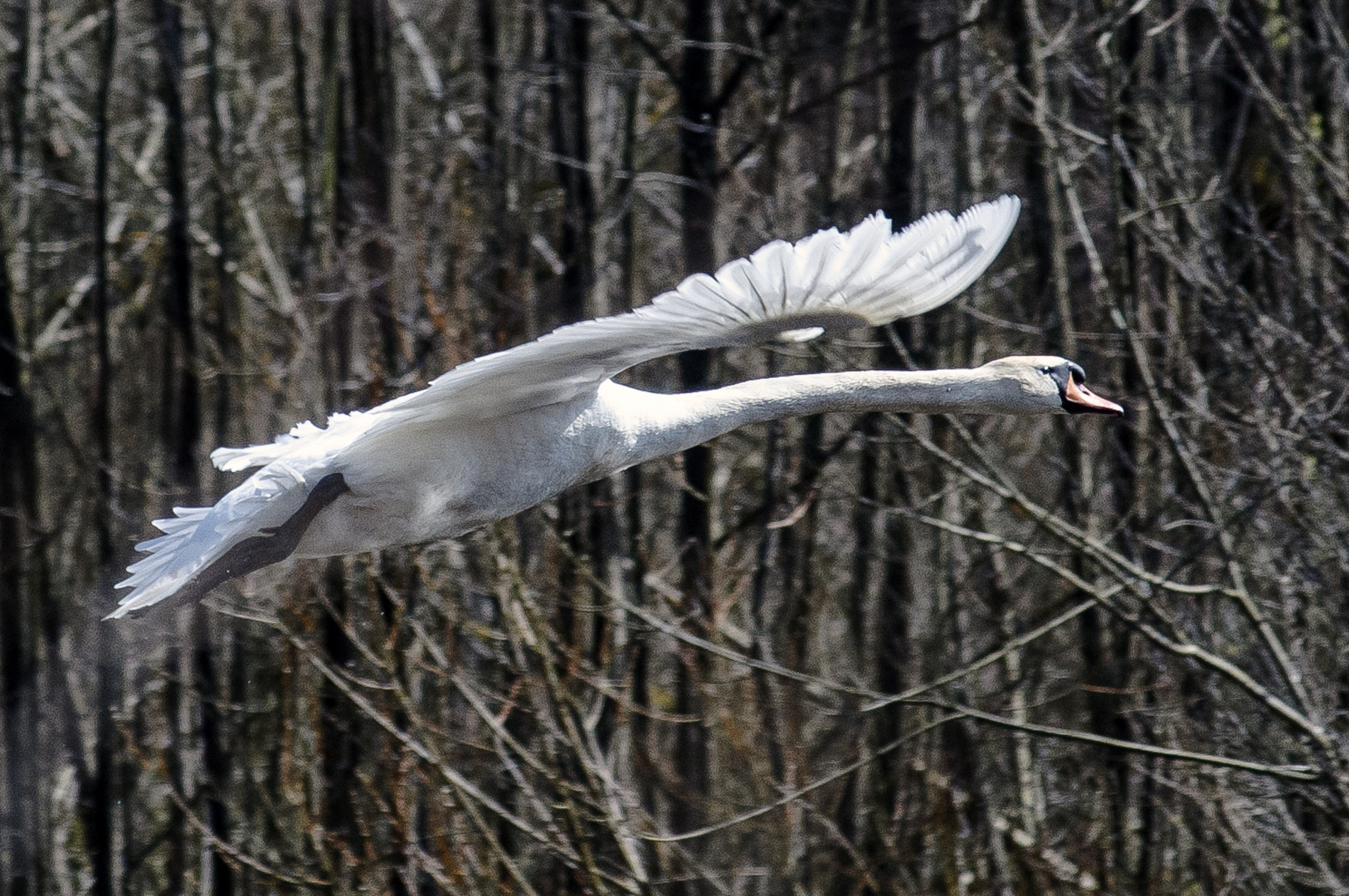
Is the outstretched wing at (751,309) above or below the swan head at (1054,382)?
above

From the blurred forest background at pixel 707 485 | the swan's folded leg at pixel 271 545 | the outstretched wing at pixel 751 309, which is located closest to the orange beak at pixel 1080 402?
the outstretched wing at pixel 751 309

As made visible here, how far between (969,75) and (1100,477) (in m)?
2.46

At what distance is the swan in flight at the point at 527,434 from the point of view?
185 inches

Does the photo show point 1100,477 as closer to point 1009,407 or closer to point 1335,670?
point 1335,670

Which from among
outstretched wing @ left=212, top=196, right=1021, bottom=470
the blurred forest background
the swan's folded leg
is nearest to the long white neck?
outstretched wing @ left=212, top=196, right=1021, bottom=470

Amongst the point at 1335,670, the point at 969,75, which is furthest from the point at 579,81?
the point at 1335,670

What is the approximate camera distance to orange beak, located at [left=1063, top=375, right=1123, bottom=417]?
201 inches

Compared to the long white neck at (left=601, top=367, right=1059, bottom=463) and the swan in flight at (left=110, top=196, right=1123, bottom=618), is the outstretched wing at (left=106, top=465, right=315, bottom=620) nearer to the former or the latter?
the swan in flight at (left=110, top=196, right=1123, bottom=618)

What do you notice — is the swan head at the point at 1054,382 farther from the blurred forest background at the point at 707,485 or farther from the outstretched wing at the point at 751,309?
the blurred forest background at the point at 707,485

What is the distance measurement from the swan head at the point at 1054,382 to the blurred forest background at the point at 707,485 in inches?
52.6

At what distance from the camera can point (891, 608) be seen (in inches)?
396

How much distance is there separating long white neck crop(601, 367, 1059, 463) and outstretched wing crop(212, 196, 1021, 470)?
0.17 metres

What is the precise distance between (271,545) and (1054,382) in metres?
2.38

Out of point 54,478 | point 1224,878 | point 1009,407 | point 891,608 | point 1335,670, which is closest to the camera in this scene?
point 1009,407
